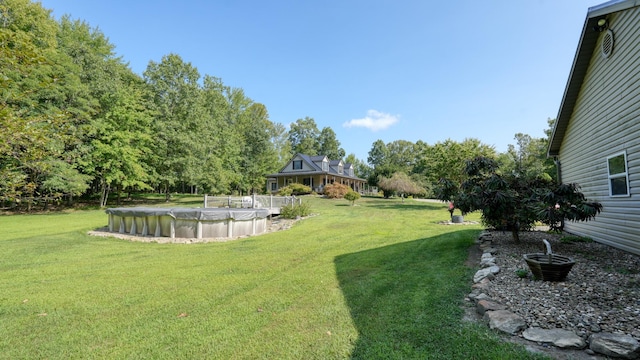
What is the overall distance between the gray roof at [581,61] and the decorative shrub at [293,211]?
1156 cm

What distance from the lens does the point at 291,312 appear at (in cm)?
358

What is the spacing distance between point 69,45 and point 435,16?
26103mm

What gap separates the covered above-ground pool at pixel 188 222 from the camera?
31.1ft

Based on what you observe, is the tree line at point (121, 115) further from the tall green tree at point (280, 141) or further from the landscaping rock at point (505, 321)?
the landscaping rock at point (505, 321)

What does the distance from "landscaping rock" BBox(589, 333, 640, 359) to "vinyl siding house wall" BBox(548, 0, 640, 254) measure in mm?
4876

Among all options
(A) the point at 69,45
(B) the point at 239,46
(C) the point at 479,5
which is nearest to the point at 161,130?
(A) the point at 69,45

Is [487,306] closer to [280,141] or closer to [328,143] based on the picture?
[280,141]

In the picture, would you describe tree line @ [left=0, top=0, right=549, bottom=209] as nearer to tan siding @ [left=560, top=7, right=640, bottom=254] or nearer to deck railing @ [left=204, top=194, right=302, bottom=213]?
deck railing @ [left=204, top=194, right=302, bottom=213]

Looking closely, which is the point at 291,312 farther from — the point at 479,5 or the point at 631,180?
the point at 479,5

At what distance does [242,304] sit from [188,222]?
6673mm

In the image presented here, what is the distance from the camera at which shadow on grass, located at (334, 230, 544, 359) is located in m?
2.62

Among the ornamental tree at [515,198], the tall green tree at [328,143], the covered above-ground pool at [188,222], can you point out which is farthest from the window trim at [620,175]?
the tall green tree at [328,143]

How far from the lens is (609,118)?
6457 millimetres

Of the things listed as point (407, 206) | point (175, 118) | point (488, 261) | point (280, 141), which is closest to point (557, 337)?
point (488, 261)
